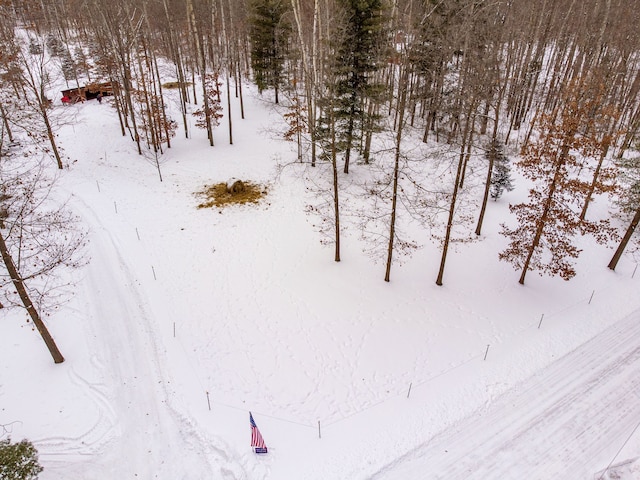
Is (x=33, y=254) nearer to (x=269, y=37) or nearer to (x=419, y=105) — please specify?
(x=269, y=37)

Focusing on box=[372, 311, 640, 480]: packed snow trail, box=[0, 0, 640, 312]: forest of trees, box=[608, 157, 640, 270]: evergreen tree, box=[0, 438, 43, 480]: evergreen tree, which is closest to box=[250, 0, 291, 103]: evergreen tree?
box=[0, 0, 640, 312]: forest of trees

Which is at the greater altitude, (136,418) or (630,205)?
(630,205)

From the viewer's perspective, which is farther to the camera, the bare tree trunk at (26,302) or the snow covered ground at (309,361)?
the snow covered ground at (309,361)

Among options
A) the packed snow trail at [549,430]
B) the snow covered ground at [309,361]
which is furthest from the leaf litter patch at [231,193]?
the packed snow trail at [549,430]

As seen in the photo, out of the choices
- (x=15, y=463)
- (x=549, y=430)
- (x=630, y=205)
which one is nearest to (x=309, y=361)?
(x=549, y=430)

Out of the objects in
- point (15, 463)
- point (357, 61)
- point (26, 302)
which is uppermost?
point (357, 61)

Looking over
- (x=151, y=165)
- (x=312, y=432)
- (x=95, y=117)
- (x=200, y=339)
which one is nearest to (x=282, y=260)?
(x=200, y=339)

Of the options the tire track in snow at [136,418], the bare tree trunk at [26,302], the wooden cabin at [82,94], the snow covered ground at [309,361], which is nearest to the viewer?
the tire track in snow at [136,418]

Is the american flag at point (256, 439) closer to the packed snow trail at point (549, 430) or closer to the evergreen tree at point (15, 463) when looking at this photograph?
the packed snow trail at point (549, 430)
